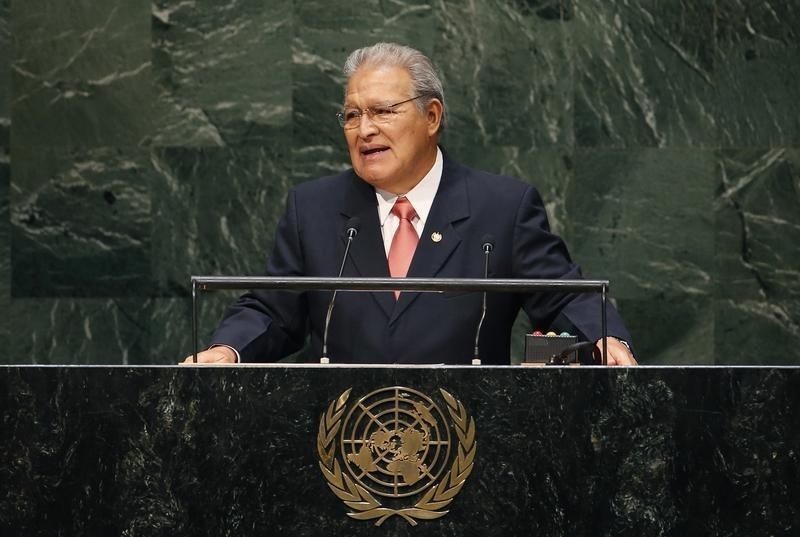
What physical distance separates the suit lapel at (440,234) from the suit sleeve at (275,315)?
327mm

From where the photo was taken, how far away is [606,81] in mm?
6289

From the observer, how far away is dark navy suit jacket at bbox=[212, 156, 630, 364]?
420cm

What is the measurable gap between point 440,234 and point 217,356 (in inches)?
35.2

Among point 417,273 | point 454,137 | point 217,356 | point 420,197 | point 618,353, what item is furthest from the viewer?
point 454,137

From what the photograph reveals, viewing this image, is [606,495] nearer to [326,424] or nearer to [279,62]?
[326,424]

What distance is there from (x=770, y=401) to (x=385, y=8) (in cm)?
361

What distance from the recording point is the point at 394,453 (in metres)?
3.03

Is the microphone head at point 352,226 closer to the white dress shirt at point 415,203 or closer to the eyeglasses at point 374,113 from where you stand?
the white dress shirt at point 415,203

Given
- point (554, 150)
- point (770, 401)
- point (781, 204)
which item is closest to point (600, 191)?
point (554, 150)

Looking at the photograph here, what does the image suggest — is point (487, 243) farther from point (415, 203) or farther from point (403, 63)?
point (403, 63)

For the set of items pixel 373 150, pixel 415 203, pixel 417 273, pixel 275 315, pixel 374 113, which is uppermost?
pixel 374 113

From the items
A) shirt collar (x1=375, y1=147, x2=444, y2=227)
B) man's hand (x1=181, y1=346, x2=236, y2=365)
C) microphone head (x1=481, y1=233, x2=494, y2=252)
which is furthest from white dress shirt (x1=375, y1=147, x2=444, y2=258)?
man's hand (x1=181, y1=346, x2=236, y2=365)

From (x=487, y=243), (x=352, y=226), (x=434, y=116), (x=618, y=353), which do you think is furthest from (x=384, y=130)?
(x=618, y=353)

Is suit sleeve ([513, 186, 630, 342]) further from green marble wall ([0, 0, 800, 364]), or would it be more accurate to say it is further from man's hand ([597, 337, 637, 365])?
green marble wall ([0, 0, 800, 364])
